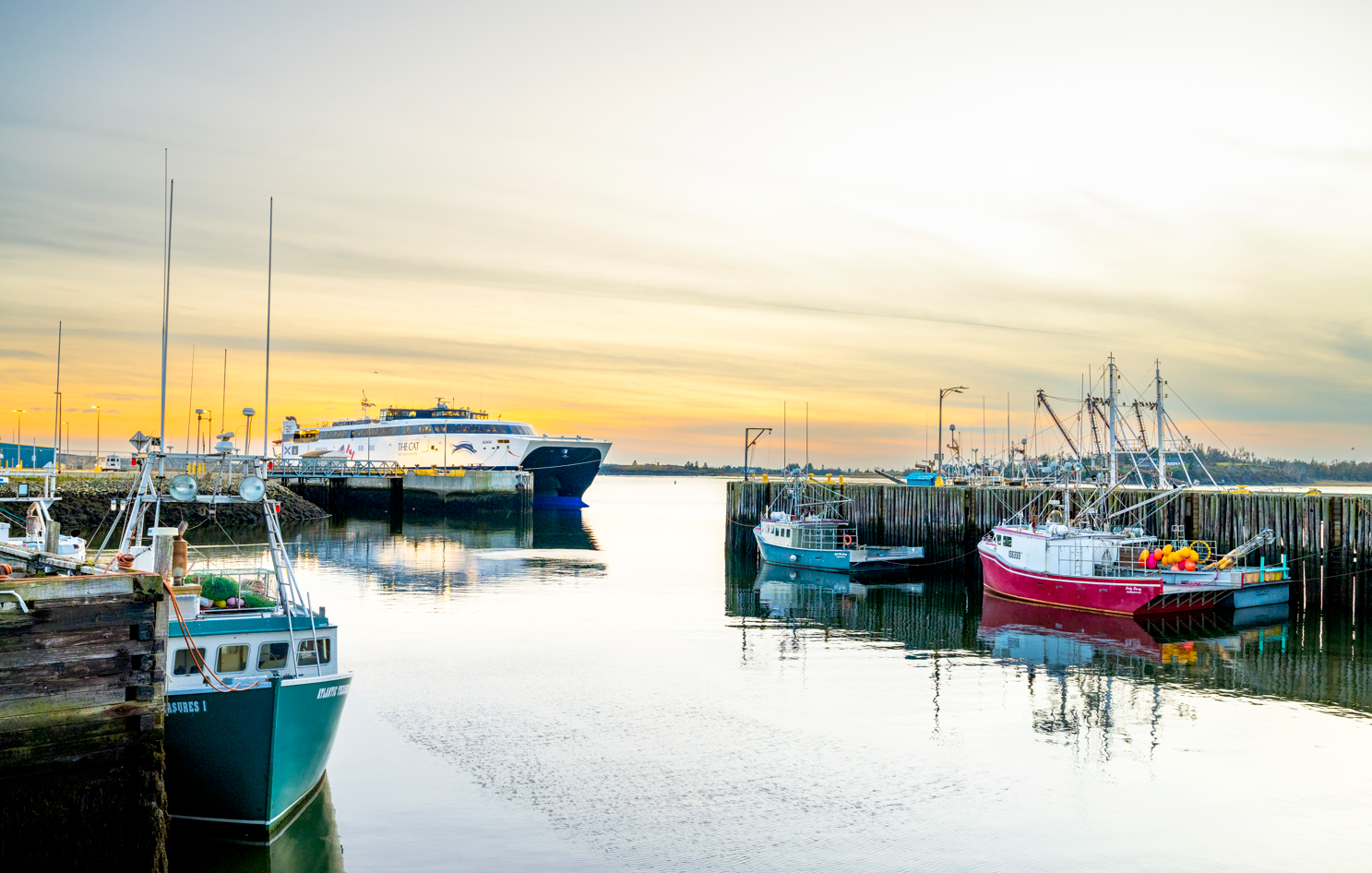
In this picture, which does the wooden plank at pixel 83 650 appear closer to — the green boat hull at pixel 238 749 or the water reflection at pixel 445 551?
the green boat hull at pixel 238 749

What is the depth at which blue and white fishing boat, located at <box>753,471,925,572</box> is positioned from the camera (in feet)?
168

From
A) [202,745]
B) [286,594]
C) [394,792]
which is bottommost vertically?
[394,792]

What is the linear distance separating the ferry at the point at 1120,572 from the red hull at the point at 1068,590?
1.4 inches

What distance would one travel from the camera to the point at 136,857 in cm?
1157

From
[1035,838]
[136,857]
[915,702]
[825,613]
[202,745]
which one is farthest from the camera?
[825,613]

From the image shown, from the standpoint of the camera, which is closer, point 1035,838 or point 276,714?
point 276,714

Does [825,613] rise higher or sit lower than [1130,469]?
lower

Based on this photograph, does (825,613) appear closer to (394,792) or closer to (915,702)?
(915,702)

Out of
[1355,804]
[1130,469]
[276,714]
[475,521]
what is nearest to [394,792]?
[276,714]

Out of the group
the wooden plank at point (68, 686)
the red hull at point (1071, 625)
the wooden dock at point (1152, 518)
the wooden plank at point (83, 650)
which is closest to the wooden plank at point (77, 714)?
the wooden plank at point (68, 686)

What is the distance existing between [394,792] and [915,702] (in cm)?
1245

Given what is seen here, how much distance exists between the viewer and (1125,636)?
33.5 meters

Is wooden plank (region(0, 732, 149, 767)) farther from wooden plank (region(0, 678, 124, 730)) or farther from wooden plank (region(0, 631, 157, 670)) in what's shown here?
wooden plank (region(0, 631, 157, 670))

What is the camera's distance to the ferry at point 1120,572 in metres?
37.1
